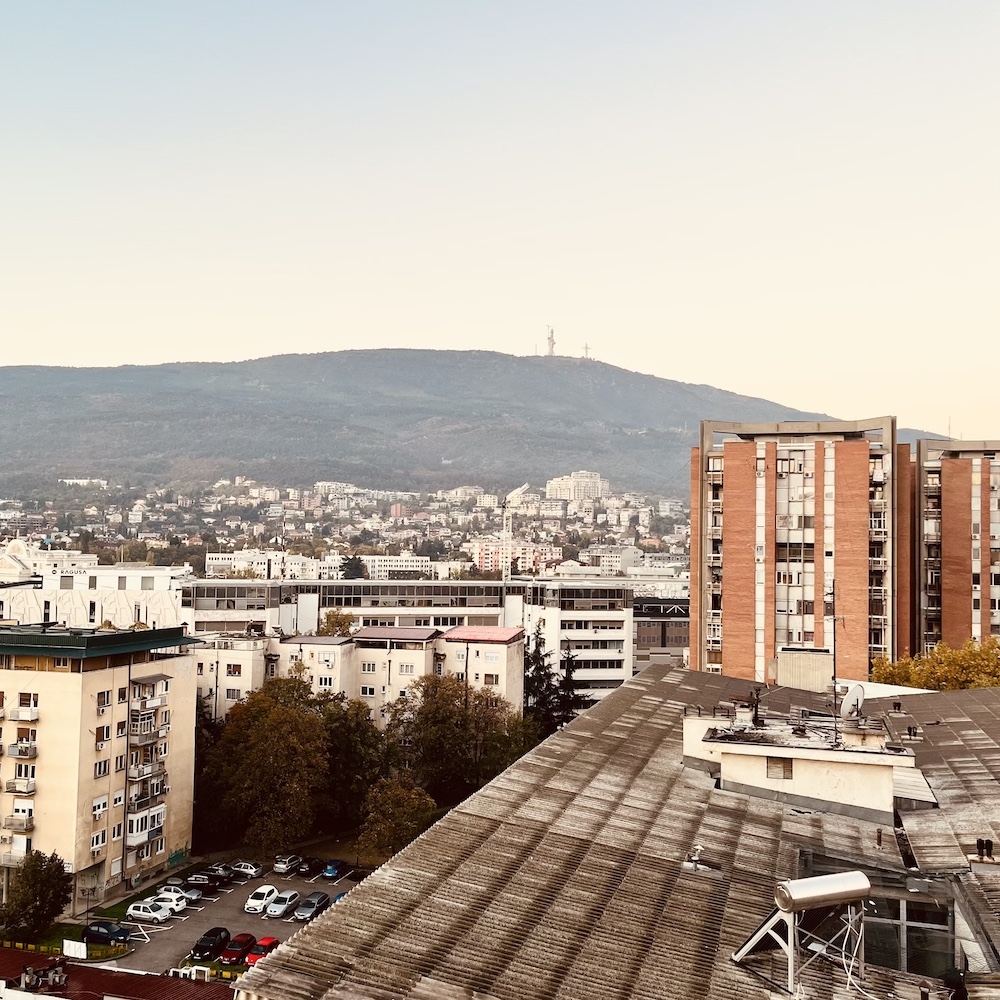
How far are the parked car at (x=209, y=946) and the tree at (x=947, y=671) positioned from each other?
29.5m

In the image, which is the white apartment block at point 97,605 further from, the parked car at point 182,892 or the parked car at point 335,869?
the parked car at point 182,892

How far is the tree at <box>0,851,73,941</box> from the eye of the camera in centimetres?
3447

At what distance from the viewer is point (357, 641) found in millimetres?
59625

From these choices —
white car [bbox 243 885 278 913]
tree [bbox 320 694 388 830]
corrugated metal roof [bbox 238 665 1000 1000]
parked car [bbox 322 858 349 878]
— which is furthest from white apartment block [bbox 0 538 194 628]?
corrugated metal roof [bbox 238 665 1000 1000]

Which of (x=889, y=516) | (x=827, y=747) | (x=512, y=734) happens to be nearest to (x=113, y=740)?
(x=512, y=734)

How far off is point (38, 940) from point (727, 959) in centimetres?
3062

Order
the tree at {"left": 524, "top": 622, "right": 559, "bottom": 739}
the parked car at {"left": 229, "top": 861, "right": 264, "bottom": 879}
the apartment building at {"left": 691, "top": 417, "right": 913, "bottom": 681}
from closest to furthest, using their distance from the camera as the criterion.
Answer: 1. the parked car at {"left": 229, "top": 861, "right": 264, "bottom": 879}
2. the apartment building at {"left": 691, "top": 417, "right": 913, "bottom": 681}
3. the tree at {"left": 524, "top": 622, "right": 559, "bottom": 739}

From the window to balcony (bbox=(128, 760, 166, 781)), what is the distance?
28510mm

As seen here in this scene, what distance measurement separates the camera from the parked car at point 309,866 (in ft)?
143

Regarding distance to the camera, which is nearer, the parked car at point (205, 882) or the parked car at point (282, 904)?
the parked car at point (282, 904)

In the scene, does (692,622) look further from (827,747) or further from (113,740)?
(827,747)

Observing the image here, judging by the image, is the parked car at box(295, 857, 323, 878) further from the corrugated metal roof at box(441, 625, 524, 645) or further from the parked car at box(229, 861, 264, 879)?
the corrugated metal roof at box(441, 625, 524, 645)

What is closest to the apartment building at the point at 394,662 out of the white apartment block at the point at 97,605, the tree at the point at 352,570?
the white apartment block at the point at 97,605

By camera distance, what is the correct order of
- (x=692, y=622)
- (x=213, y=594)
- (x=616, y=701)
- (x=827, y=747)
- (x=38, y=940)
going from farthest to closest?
(x=213, y=594) < (x=692, y=622) < (x=38, y=940) < (x=616, y=701) < (x=827, y=747)
